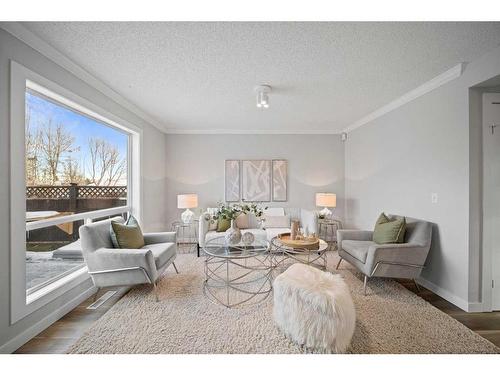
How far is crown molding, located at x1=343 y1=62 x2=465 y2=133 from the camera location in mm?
2221

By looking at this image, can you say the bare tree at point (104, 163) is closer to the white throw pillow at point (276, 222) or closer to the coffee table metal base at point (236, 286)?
the coffee table metal base at point (236, 286)

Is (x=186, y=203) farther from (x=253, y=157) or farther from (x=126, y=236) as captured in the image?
(x=253, y=157)

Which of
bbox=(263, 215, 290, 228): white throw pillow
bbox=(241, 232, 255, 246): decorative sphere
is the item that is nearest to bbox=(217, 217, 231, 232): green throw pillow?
bbox=(263, 215, 290, 228): white throw pillow

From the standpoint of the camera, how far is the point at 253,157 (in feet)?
15.7

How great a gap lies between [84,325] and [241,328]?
1465mm

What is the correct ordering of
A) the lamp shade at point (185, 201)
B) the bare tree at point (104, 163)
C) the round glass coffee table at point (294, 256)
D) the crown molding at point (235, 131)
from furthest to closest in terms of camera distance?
the crown molding at point (235, 131)
the lamp shade at point (185, 201)
the bare tree at point (104, 163)
the round glass coffee table at point (294, 256)

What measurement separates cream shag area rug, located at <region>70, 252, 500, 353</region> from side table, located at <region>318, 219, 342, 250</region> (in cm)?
204

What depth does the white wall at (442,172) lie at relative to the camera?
2131 millimetres

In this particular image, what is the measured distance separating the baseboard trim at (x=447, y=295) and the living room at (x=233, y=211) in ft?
0.08

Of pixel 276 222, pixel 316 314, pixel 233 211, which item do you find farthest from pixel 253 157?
pixel 316 314

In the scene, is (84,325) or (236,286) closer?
(84,325)

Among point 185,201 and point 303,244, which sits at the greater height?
point 185,201

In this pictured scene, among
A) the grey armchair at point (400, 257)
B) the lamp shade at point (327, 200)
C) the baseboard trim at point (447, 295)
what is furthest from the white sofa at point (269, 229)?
the baseboard trim at point (447, 295)

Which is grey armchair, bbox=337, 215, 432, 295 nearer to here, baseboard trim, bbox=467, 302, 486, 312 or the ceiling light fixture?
baseboard trim, bbox=467, 302, 486, 312
